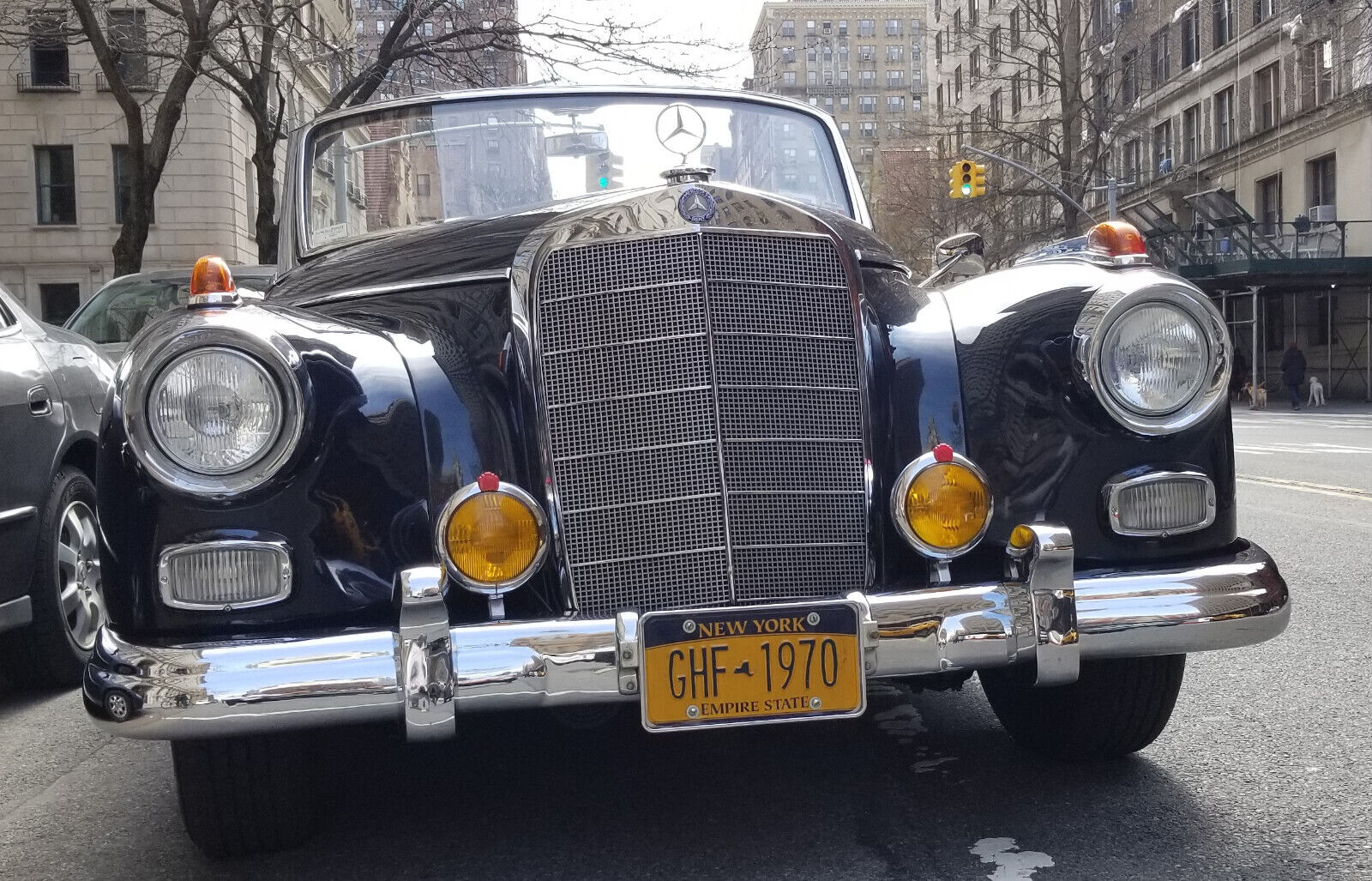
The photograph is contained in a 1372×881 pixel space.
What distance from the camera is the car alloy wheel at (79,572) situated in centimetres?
486

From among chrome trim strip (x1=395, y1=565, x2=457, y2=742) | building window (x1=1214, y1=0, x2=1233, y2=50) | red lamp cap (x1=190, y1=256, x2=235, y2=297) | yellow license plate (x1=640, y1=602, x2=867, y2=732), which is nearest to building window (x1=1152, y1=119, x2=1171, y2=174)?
building window (x1=1214, y1=0, x2=1233, y2=50)

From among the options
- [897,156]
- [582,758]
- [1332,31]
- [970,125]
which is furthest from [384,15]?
[897,156]

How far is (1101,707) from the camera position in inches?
128

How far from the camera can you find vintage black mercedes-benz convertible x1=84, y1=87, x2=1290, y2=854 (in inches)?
102

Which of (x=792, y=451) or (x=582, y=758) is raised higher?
(x=792, y=451)

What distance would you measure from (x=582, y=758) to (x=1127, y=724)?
134 cm

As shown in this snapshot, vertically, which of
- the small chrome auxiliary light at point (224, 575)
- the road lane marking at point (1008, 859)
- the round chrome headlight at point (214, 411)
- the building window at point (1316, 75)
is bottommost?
the road lane marking at point (1008, 859)

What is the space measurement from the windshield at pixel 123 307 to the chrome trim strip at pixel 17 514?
14.8 ft

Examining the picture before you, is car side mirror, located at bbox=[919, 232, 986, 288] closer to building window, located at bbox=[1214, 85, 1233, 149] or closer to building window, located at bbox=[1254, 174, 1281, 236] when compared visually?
building window, located at bbox=[1254, 174, 1281, 236]

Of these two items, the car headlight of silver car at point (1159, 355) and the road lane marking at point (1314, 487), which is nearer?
the car headlight of silver car at point (1159, 355)

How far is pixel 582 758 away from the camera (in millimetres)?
3623

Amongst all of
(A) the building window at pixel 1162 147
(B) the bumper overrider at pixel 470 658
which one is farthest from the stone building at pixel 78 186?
(B) the bumper overrider at pixel 470 658

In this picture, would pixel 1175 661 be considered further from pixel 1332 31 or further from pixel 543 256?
pixel 1332 31

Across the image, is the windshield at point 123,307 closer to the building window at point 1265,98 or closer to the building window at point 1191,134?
the building window at point 1265,98
